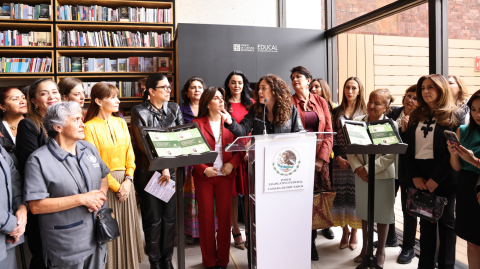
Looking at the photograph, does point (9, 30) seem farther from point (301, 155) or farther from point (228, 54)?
point (301, 155)

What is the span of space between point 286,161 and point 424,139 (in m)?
1.15

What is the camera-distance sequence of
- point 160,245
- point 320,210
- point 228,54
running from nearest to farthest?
point 160,245 → point 320,210 → point 228,54

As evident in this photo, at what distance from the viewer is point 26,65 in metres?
4.87

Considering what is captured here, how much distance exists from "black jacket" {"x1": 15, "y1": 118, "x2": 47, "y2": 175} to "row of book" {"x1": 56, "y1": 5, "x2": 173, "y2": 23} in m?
3.64

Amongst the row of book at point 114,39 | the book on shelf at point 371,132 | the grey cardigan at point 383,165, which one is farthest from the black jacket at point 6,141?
the row of book at point 114,39

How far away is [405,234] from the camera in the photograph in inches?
112

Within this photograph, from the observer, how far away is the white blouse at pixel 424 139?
2.34 m

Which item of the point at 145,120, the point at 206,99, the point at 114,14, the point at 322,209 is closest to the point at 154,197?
the point at 145,120

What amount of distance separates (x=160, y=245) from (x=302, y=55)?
12.2 feet

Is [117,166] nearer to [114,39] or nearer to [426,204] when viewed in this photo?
[426,204]

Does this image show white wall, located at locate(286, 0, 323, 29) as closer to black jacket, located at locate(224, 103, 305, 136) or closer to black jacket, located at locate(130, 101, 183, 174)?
black jacket, located at locate(224, 103, 305, 136)

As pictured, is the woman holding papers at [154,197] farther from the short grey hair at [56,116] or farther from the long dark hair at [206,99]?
the short grey hair at [56,116]

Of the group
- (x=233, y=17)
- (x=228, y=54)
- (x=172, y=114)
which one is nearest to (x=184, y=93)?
(x=172, y=114)

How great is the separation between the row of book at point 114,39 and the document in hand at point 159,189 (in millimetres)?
3354
